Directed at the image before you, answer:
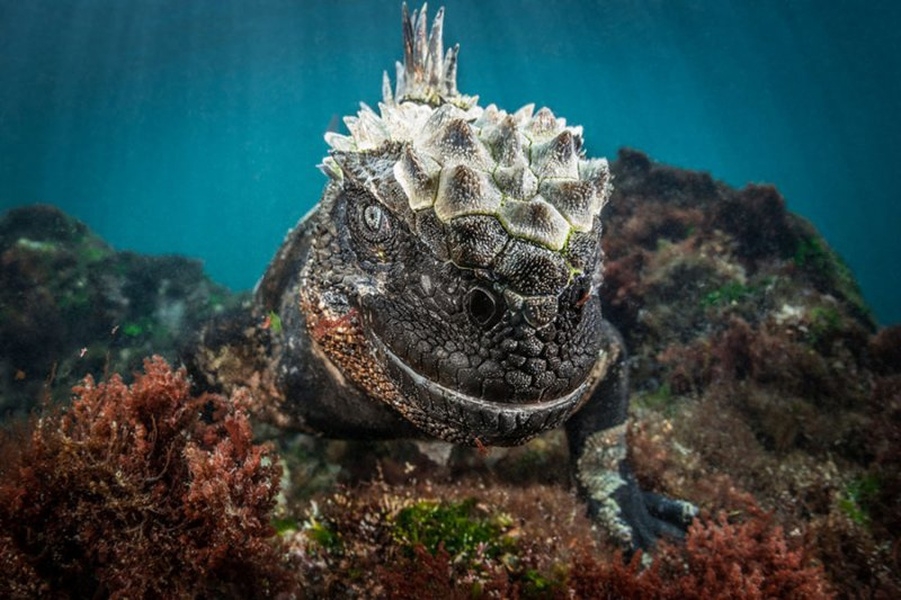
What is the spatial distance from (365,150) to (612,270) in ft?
20.1

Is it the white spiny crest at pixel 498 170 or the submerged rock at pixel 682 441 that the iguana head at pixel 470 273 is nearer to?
the white spiny crest at pixel 498 170

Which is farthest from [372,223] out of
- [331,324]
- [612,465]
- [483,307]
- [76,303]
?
[76,303]

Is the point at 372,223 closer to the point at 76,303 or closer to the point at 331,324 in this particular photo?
the point at 331,324

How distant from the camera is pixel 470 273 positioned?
192cm

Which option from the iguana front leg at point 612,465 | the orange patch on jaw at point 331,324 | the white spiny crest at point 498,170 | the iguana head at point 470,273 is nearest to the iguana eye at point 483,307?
the iguana head at point 470,273

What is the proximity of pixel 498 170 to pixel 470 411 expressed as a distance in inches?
40.9

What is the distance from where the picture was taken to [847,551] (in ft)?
11.6

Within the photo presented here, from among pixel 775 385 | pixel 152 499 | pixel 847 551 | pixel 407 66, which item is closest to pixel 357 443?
pixel 152 499

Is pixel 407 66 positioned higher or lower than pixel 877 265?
lower

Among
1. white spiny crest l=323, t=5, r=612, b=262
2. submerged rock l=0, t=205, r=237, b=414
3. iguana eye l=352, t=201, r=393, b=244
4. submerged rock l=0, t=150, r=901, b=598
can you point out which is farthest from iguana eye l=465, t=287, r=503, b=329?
submerged rock l=0, t=205, r=237, b=414

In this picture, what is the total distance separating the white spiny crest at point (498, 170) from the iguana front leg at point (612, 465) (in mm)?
1882

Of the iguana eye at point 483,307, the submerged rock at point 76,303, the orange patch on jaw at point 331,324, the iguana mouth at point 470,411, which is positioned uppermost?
the submerged rock at point 76,303

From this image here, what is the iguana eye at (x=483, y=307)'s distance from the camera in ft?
6.15

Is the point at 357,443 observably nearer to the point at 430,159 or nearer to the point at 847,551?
the point at 430,159
